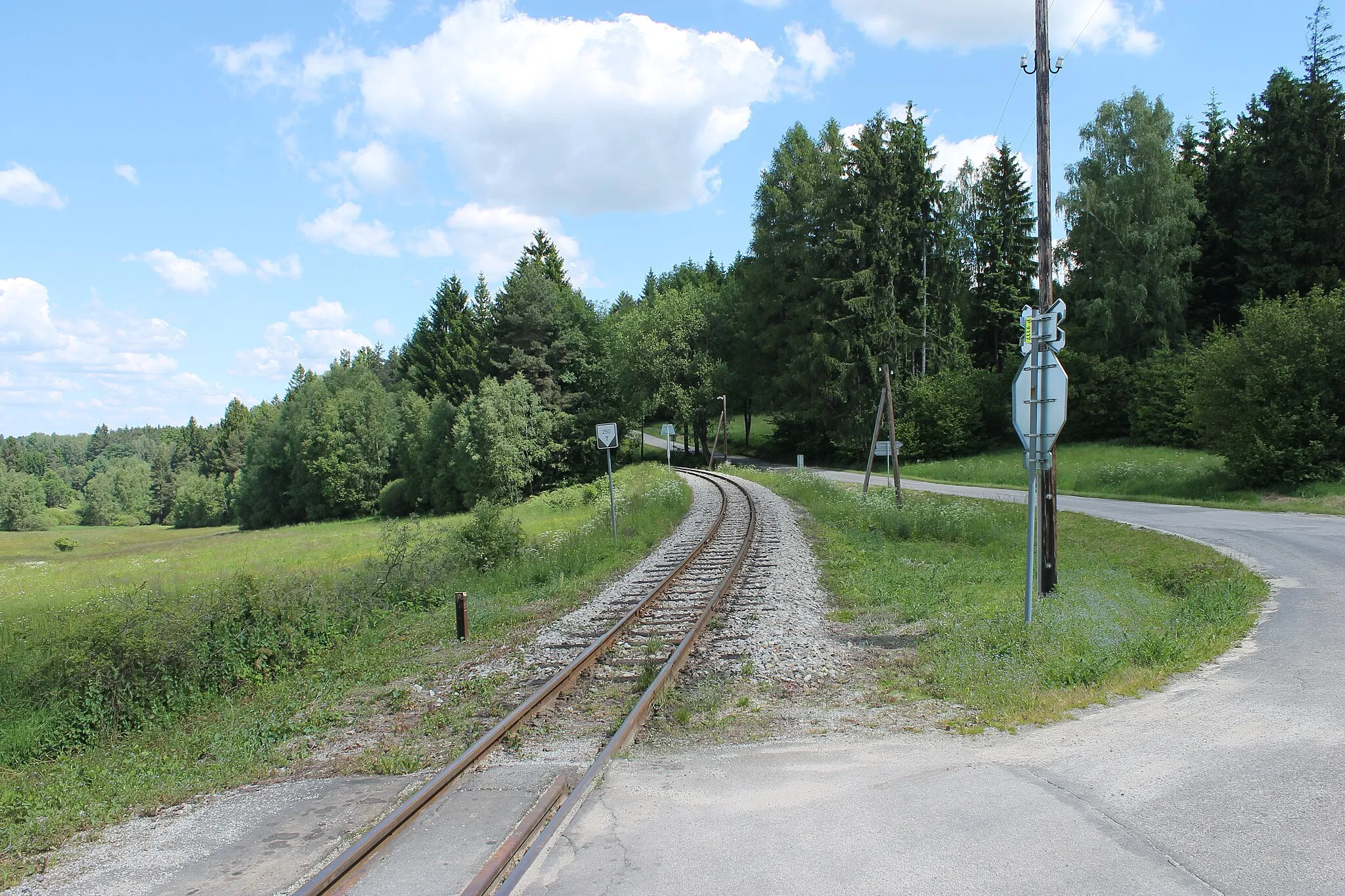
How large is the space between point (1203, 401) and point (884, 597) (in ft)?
82.3

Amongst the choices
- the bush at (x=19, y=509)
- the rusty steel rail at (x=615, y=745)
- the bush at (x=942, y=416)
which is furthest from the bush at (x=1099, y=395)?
the bush at (x=19, y=509)

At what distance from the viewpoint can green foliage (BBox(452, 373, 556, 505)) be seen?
51.3 metres

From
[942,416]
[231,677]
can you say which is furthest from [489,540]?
[942,416]

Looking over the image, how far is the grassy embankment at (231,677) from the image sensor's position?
626 cm

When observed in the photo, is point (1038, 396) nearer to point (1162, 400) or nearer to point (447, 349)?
point (1162, 400)

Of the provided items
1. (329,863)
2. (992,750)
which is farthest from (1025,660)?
(329,863)

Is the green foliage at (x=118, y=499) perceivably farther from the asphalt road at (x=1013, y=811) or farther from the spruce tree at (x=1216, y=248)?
the asphalt road at (x=1013, y=811)

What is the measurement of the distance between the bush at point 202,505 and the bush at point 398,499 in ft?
175

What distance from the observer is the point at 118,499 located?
142 metres

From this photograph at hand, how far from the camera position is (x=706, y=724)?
703 cm

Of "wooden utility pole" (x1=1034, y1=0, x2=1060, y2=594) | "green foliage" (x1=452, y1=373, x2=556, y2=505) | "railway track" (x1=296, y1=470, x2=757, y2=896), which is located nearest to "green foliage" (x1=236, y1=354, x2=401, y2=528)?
"green foliage" (x1=452, y1=373, x2=556, y2=505)

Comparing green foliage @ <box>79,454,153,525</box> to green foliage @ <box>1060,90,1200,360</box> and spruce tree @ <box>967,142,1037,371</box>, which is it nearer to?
spruce tree @ <box>967,142,1037,371</box>

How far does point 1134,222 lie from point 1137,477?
65.0 feet

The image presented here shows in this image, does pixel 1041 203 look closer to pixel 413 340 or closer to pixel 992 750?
pixel 992 750
